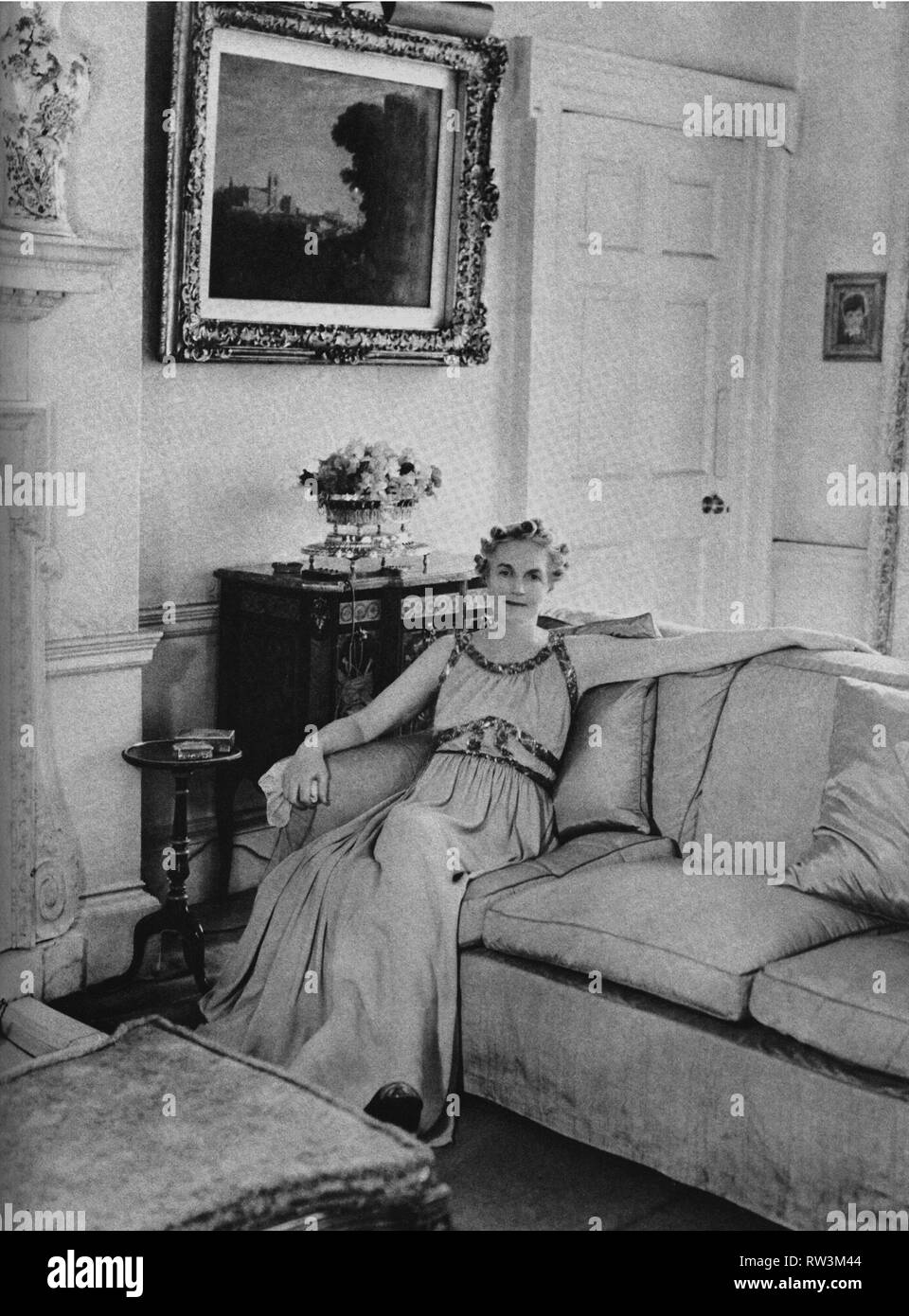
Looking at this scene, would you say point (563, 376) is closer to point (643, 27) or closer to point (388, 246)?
point (388, 246)

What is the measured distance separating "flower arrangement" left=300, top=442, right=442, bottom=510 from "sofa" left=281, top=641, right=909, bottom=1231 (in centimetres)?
102

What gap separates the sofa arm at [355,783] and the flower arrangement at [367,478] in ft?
3.24

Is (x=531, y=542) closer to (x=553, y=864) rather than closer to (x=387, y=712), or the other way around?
(x=387, y=712)

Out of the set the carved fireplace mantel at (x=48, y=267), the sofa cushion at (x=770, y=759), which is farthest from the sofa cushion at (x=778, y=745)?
the carved fireplace mantel at (x=48, y=267)

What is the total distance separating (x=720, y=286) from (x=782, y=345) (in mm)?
450

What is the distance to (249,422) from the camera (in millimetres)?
4754

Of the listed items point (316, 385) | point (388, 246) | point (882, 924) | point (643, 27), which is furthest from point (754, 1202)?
point (643, 27)

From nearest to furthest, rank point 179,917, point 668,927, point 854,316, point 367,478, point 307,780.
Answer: point 668,927, point 307,780, point 179,917, point 367,478, point 854,316

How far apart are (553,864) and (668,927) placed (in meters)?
0.47

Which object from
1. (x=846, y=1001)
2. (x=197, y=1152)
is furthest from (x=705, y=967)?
(x=197, y=1152)

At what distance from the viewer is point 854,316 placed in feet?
20.7

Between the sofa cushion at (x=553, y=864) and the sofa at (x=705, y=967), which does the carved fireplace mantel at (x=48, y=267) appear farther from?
the sofa cushion at (x=553, y=864)

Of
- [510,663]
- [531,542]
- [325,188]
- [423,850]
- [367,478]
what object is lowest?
[423,850]

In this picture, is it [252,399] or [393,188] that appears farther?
[393,188]
